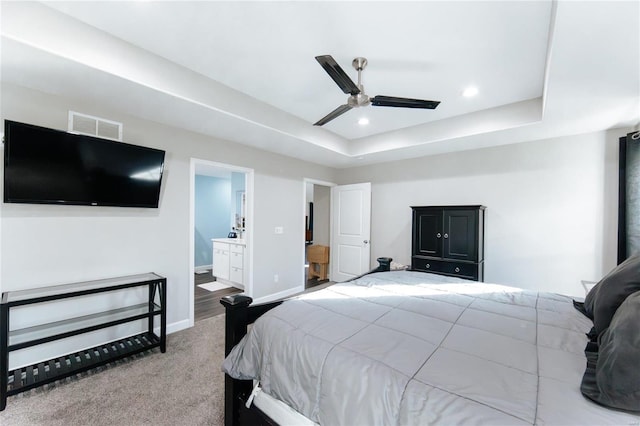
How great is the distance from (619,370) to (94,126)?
3850 millimetres

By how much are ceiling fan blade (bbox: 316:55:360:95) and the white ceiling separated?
0.35m

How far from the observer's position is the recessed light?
2.82 meters

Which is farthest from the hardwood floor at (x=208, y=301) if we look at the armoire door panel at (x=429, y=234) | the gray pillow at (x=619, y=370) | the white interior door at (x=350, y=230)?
the gray pillow at (x=619, y=370)

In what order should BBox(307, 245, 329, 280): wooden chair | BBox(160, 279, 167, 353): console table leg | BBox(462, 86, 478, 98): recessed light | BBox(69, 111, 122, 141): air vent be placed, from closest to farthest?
BBox(69, 111, 122, 141): air vent → BBox(160, 279, 167, 353): console table leg → BBox(462, 86, 478, 98): recessed light → BBox(307, 245, 329, 280): wooden chair

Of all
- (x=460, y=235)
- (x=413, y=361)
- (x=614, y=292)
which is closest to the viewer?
(x=413, y=361)

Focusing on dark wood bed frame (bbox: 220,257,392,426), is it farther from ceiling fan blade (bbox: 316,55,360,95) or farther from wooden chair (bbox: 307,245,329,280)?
wooden chair (bbox: 307,245,329,280)

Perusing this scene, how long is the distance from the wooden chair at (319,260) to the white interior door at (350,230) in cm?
20

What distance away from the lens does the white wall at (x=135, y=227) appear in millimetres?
2260

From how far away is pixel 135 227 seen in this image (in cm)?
289

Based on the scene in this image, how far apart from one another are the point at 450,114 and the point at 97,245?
4.29 meters

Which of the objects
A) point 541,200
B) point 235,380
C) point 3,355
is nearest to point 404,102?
point 235,380

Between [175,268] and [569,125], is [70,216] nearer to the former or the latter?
[175,268]

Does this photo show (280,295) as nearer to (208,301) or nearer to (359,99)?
(208,301)

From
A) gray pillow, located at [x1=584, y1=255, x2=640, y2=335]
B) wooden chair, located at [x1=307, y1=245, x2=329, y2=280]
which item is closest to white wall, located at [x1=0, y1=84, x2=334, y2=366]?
wooden chair, located at [x1=307, y1=245, x2=329, y2=280]
